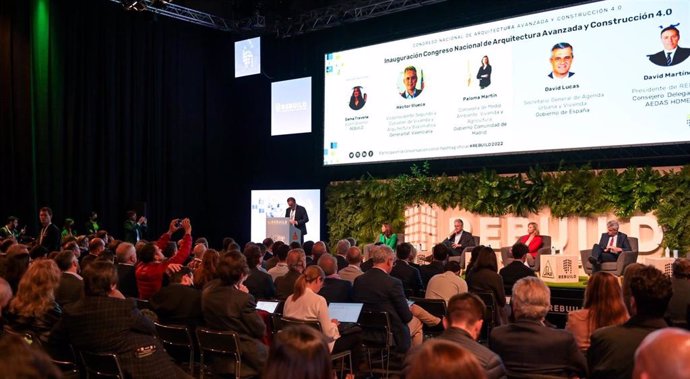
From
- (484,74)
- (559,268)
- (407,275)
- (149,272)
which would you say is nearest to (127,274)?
(149,272)

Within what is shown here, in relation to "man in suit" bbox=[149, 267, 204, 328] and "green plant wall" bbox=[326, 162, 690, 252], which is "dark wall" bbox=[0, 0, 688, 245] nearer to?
"green plant wall" bbox=[326, 162, 690, 252]

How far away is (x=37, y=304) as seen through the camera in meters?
4.09

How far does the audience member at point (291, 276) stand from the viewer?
5938mm

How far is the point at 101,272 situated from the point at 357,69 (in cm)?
1023

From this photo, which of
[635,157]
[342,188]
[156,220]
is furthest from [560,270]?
[156,220]

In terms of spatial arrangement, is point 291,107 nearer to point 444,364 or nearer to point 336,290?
point 336,290

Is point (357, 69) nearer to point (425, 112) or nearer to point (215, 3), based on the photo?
point (425, 112)

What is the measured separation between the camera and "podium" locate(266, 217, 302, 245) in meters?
12.9

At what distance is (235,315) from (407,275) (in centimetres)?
298

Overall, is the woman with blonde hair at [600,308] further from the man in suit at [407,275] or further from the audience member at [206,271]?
the man in suit at [407,275]

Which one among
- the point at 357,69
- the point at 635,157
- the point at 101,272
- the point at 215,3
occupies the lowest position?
the point at 101,272

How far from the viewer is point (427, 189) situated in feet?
40.0

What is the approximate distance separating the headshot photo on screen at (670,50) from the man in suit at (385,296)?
613 cm

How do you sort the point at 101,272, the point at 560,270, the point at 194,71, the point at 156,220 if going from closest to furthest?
the point at 101,272 < the point at 560,270 < the point at 156,220 < the point at 194,71
